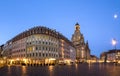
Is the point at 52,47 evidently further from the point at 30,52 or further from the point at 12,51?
the point at 12,51

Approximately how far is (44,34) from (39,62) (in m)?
13.8

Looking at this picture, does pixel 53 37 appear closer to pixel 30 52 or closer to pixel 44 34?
pixel 44 34

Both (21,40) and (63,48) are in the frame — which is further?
(63,48)

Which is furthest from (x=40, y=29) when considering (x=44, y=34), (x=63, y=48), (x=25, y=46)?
(x=63, y=48)

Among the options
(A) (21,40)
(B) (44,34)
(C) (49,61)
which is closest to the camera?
(C) (49,61)

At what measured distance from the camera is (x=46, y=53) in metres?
107

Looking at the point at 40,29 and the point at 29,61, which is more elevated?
the point at 40,29

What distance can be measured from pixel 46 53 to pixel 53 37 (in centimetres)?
1132

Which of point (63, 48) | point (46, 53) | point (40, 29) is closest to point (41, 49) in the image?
point (46, 53)

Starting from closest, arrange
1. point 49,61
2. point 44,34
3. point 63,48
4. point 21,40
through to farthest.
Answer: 1. point 49,61
2. point 44,34
3. point 21,40
4. point 63,48

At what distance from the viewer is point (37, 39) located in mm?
106750

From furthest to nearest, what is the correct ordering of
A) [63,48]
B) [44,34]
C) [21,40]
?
[63,48] → [21,40] → [44,34]

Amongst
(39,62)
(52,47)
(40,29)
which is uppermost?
(40,29)

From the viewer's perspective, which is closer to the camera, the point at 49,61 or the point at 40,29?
the point at 49,61
